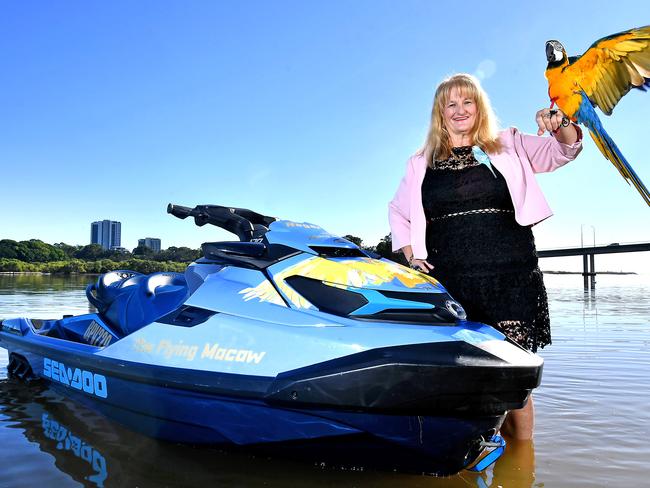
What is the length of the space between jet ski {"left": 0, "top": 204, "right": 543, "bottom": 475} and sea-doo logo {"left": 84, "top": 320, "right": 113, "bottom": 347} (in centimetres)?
49

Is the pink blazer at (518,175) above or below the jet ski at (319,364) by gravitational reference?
above

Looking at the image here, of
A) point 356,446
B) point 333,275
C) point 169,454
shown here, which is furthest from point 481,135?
point 169,454

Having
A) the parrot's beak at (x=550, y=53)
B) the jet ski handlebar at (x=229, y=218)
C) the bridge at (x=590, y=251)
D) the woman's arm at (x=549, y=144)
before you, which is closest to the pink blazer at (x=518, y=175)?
the woman's arm at (x=549, y=144)

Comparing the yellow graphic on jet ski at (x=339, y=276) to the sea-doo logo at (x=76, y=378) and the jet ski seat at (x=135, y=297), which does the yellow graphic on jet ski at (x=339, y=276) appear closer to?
the jet ski seat at (x=135, y=297)

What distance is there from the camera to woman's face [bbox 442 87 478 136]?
2.65 m

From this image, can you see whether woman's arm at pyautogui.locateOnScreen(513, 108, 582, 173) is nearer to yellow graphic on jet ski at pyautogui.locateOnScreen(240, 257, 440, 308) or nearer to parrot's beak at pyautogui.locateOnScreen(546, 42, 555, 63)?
parrot's beak at pyautogui.locateOnScreen(546, 42, 555, 63)

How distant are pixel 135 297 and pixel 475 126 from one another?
84.9 inches

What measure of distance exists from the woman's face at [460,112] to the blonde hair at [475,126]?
0.06 feet

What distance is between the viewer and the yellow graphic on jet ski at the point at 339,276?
2105 mm

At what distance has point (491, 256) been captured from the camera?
2.58m

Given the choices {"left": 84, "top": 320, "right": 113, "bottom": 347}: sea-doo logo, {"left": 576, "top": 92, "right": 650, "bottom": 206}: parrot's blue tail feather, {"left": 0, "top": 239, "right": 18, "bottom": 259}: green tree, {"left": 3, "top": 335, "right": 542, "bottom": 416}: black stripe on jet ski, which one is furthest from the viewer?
{"left": 0, "top": 239, "right": 18, "bottom": 259}: green tree

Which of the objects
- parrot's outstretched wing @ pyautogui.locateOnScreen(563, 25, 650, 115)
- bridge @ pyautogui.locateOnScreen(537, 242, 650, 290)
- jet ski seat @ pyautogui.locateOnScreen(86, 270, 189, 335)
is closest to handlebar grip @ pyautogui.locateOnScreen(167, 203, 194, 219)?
jet ski seat @ pyautogui.locateOnScreen(86, 270, 189, 335)

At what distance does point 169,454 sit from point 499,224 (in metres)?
1.95

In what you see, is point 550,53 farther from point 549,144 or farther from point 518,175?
point 518,175
